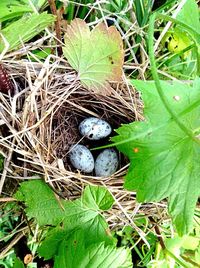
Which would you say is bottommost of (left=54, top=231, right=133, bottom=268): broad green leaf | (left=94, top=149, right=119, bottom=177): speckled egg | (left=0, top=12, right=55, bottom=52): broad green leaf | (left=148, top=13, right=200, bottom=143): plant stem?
(left=54, top=231, right=133, bottom=268): broad green leaf

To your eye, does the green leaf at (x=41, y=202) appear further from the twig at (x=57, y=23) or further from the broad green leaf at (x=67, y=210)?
the twig at (x=57, y=23)

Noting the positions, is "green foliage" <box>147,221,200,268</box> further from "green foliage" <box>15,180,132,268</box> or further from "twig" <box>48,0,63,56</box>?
"twig" <box>48,0,63,56</box>

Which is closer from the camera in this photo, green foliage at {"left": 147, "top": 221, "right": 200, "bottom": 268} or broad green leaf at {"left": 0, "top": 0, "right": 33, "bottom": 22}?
broad green leaf at {"left": 0, "top": 0, "right": 33, "bottom": 22}

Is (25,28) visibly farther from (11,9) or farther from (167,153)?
(167,153)

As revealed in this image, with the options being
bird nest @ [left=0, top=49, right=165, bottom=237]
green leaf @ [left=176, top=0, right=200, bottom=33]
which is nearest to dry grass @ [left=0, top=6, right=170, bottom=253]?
bird nest @ [left=0, top=49, right=165, bottom=237]

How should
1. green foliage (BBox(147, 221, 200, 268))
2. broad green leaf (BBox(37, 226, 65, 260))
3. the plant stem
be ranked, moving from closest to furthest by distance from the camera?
the plant stem
broad green leaf (BBox(37, 226, 65, 260))
green foliage (BBox(147, 221, 200, 268))

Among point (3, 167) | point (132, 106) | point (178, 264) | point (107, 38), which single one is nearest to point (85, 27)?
point (107, 38)
